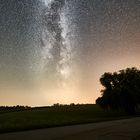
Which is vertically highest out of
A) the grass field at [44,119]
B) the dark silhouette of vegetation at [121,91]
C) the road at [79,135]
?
the dark silhouette of vegetation at [121,91]

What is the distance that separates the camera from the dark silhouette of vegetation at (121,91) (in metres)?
69.0

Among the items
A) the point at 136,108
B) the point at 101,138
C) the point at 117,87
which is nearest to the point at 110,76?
the point at 117,87

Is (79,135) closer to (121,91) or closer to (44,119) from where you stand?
(44,119)

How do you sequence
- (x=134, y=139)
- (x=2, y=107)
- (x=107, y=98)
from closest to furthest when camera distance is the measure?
(x=134, y=139) → (x=107, y=98) → (x=2, y=107)

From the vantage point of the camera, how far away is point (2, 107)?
4365 inches

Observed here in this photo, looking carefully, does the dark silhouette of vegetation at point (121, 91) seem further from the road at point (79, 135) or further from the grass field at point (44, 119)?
the road at point (79, 135)

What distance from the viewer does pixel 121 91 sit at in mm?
70000

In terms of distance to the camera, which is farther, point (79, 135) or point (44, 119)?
point (44, 119)

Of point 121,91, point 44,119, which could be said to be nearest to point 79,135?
point 44,119

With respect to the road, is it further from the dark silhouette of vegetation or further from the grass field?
the dark silhouette of vegetation

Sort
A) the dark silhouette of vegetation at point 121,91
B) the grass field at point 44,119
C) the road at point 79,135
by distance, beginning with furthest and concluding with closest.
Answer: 1. the dark silhouette of vegetation at point 121,91
2. the grass field at point 44,119
3. the road at point 79,135

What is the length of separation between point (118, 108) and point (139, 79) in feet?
27.9

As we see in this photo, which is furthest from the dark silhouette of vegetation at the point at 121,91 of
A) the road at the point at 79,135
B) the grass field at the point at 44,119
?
the road at the point at 79,135

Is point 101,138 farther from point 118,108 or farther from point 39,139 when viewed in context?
point 118,108
